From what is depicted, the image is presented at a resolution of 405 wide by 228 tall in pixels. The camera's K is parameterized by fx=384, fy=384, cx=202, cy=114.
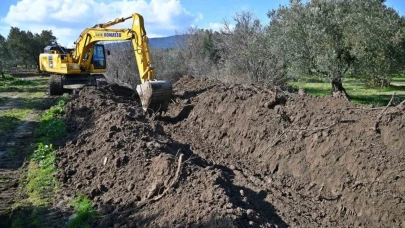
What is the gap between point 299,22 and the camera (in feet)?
65.5

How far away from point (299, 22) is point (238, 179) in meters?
14.5

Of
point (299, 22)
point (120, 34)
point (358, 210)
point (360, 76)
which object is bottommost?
point (358, 210)

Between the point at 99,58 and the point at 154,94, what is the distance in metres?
7.58

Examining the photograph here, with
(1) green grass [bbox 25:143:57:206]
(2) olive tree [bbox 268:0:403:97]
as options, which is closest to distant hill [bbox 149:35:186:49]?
(2) olive tree [bbox 268:0:403:97]

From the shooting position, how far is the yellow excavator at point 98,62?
12477mm

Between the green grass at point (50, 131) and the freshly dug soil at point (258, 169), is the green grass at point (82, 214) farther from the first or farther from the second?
the green grass at point (50, 131)

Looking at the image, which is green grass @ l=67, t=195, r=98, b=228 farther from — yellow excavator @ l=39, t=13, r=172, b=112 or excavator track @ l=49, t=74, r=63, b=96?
excavator track @ l=49, t=74, r=63, b=96

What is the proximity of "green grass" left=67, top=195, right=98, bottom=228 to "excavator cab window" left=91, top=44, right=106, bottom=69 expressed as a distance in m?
12.7

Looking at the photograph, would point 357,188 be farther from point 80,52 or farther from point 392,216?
point 80,52

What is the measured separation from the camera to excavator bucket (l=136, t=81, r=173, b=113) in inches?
480

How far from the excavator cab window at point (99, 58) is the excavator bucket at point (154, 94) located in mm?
6798

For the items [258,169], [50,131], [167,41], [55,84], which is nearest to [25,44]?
[167,41]

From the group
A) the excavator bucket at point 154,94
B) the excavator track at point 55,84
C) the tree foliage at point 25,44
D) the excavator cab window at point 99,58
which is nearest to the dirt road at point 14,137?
the excavator track at point 55,84

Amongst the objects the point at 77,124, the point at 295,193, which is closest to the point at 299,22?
the point at 77,124
